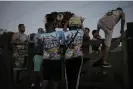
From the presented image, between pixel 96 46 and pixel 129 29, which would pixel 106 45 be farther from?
pixel 129 29

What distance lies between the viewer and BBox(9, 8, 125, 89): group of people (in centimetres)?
227

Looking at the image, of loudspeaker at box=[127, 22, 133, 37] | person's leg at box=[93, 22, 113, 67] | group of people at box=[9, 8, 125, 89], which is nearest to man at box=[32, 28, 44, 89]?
group of people at box=[9, 8, 125, 89]

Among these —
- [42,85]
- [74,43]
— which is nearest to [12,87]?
[42,85]

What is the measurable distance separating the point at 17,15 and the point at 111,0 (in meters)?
0.88

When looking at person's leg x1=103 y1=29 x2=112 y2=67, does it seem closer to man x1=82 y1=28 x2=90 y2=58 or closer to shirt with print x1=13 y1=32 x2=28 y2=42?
man x1=82 y1=28 x2=90 y2=58

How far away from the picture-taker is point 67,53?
7.46 feet

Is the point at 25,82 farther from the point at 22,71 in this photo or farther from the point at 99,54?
the point at 99,54

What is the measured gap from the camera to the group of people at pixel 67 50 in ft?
7.46

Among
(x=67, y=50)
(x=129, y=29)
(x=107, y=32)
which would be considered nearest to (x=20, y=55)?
(x=67, y=50)

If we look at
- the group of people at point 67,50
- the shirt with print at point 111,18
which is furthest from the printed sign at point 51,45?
the shirt with print at point 111,18

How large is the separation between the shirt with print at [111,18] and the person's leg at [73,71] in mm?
406

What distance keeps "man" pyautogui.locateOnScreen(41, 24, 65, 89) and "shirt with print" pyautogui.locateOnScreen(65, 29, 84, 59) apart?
0.05m

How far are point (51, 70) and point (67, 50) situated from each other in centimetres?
23

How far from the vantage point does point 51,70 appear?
90.1 inches
